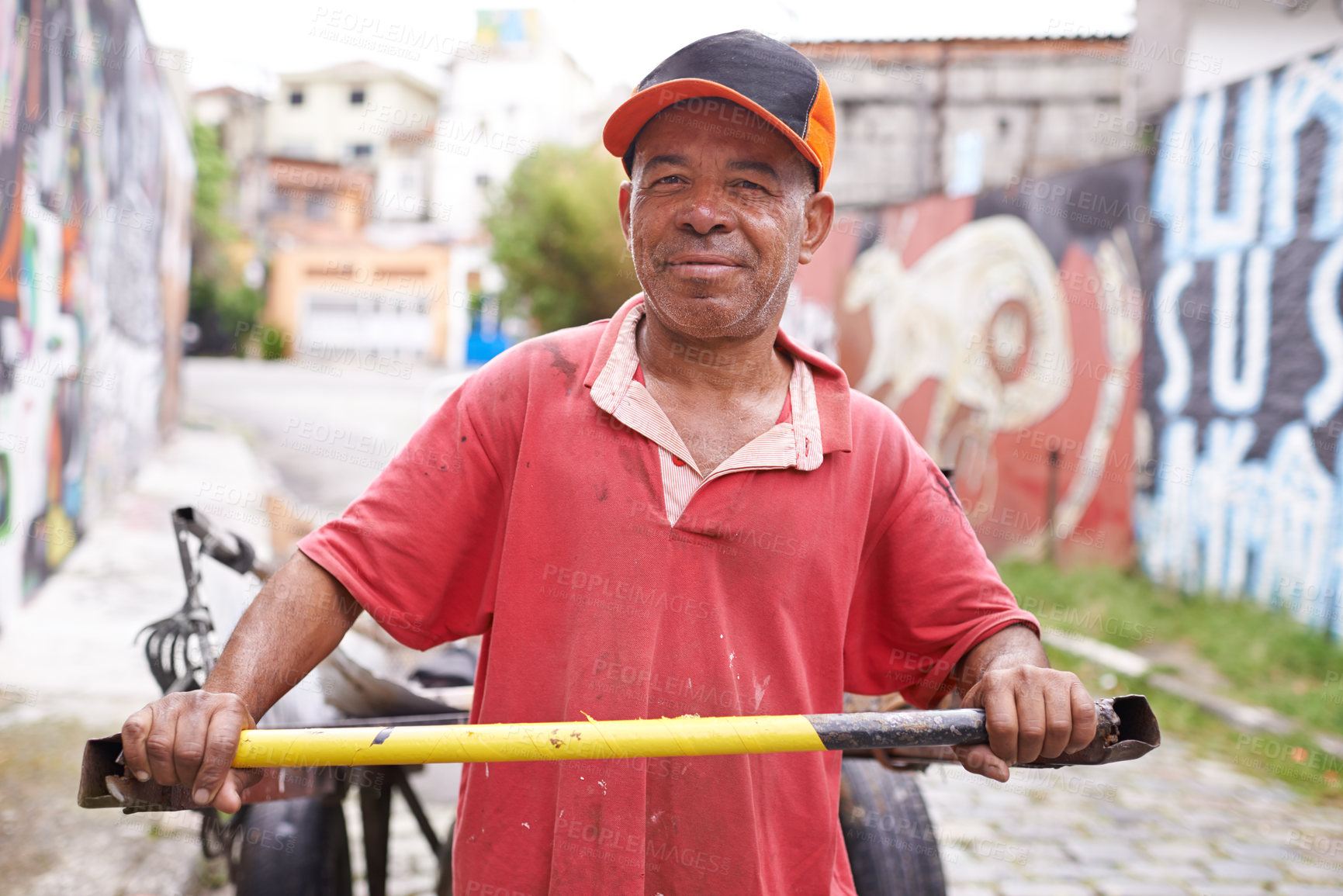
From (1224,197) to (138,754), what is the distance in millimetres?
7819

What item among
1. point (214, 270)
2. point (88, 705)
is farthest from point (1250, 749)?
point (214, 270)

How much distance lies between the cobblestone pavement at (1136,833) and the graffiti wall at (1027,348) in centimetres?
386

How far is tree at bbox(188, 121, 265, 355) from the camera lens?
30188 mm

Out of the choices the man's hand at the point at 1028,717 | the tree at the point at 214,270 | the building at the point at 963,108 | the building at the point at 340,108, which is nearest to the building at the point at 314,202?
the tree at the point at 214,270

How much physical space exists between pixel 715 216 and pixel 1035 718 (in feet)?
3.01

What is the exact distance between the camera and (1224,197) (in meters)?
7.20

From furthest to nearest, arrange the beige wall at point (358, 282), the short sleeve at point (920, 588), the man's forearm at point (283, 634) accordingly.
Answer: the beige wall at point (358, 282) < the short sleeve at point (920, 588) < the man's forearm at point (283, 634)

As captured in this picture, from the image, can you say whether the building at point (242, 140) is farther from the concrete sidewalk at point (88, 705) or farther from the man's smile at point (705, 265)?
the man's smile at point (705, 265)

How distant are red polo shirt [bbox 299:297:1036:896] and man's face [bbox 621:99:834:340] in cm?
15

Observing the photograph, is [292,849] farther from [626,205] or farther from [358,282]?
[358,282]

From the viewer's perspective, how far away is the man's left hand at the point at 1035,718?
1.46 metres

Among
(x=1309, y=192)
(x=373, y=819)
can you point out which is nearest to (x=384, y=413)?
(x=1309, y=192)

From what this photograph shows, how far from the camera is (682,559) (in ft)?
5.16

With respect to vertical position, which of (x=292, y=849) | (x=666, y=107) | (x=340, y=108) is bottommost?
(x=292, y=849)
